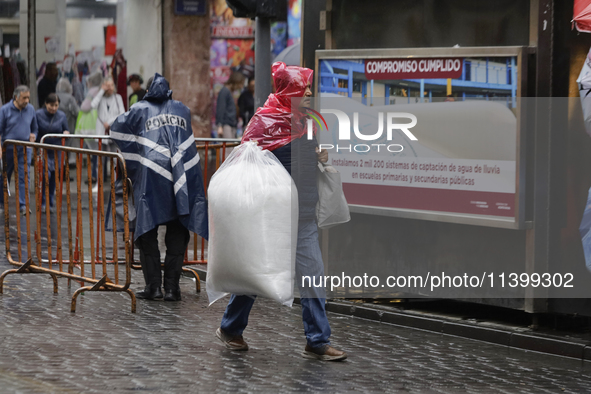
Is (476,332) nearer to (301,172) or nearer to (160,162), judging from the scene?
(301,172)

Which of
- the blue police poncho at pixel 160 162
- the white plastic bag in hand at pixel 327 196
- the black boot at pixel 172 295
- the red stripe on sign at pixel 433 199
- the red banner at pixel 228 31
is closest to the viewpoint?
the white plastic bag in hand at pixel 327 196

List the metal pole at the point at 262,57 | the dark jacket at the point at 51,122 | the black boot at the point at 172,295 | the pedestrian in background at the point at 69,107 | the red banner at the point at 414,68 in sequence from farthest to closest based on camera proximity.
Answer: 1. the pedestrian in background at the point at 69,107
2. the dark jacket at the point at 51,122
3. the metal pole at the point at 262,57
4. the black boot at the point at 172,295
5. the red banner at the point at 414,68

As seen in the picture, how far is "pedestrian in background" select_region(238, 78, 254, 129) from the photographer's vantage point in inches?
778

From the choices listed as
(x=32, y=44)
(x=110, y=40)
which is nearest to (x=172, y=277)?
(x=32, y=44)

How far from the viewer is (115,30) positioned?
20.3 metres

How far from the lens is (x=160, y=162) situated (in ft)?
24.2

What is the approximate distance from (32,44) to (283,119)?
15.1 metres

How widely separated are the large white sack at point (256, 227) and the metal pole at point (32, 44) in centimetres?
1470

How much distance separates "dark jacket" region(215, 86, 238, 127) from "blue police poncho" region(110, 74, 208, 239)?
11370 mm

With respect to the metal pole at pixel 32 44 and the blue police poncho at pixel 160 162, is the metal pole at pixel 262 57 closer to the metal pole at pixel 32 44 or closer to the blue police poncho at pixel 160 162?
the blue police poncho at pixel 160 162

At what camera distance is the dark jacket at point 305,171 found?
566cm

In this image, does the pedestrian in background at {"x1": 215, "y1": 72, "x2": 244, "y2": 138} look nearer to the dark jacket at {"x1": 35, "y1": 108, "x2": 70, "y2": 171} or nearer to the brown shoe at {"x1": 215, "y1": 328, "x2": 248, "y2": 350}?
the dark jacket at {"x1": 35, "y1": 108, "x2": 70, "y2": 171}

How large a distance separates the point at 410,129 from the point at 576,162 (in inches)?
46.1

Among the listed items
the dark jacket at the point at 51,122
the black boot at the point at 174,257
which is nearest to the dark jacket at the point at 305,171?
the black boot at the point at 174,257
